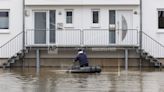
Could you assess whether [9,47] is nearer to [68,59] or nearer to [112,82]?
[68,59]

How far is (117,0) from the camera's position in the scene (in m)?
41.6

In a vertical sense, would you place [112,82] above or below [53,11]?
below

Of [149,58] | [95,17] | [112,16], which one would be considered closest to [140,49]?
→ [149,58]

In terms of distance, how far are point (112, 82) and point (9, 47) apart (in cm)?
1431

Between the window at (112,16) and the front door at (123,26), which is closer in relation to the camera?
the front door at (123,26)

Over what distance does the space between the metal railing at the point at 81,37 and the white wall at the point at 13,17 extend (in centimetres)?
98

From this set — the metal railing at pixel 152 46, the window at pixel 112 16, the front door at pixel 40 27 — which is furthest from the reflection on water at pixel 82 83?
the window at pixel 112 16

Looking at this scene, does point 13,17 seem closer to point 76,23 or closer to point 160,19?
point 76,23

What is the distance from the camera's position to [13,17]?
42.3 meters

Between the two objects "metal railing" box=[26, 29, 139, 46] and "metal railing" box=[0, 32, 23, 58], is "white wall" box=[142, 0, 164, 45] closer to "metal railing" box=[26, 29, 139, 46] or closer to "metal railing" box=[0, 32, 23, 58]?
"metal railing" box=[26, 29, 139, 46]

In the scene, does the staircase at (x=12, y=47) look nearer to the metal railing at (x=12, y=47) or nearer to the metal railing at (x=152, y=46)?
the metal railing at (x=12, y=47)

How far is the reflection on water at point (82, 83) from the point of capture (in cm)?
2520

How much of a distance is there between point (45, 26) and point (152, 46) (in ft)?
23.7

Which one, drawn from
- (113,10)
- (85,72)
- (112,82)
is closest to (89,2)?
(113,10)
